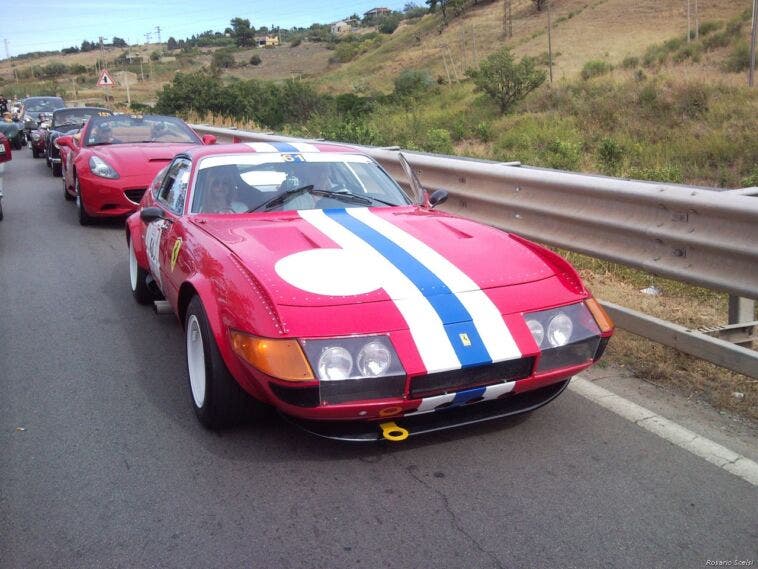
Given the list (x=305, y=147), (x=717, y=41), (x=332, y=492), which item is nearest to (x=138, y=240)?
(x=305, y=147)

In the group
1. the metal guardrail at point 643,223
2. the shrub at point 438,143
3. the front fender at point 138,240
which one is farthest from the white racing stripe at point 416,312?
the shrub at point 438,143

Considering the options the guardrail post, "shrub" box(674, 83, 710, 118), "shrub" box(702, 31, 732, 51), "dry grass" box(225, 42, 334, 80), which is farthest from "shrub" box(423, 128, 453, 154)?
"dry grass" box(225, 42, 334, 80)

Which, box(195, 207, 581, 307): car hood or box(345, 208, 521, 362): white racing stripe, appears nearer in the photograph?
box(345, 208, 521, 362): white racing stripe

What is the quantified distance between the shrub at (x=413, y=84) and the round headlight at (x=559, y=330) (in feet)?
121

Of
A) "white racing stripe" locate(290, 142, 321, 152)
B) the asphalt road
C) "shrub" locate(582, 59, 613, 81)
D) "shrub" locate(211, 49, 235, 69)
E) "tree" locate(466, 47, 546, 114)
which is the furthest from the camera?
"shrub" locate(211, 49, 235, 69)

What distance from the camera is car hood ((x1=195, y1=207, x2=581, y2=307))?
11.5 feet

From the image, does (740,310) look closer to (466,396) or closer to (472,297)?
(472,297)

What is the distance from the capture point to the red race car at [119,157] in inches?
374

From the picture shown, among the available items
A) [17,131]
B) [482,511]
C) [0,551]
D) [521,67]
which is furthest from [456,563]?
[521,67]

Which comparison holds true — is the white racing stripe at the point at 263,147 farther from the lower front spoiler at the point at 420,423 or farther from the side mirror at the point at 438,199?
the lower front spoiler at the point at 420,423

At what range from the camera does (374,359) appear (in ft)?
10.4

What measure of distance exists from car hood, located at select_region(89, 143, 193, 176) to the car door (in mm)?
4059

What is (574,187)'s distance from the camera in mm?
5352

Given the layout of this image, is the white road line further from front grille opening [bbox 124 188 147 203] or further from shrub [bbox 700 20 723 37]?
shrub [bbox 700 20 723 37]
